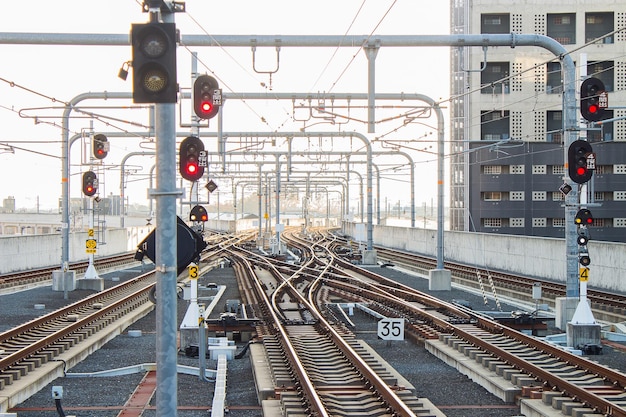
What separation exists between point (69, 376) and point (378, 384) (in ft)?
16.4

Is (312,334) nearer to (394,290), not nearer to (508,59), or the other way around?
(394,290)

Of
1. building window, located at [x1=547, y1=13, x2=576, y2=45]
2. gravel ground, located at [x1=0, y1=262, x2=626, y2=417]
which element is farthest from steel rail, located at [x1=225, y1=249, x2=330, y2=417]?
building window, located at [x1=547, y1=13, x2=576, y2=45]

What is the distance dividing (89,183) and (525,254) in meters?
15.8

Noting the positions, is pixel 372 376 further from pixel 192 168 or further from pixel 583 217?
pixel 583 217

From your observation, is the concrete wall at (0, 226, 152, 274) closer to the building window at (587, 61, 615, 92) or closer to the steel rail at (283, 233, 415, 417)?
the steel rail at (283, 233, 415, 417)

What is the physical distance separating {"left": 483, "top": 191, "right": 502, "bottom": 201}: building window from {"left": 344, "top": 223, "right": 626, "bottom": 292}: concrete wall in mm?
9514

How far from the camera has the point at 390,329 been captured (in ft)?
51.4

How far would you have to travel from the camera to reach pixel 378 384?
10.9 metres

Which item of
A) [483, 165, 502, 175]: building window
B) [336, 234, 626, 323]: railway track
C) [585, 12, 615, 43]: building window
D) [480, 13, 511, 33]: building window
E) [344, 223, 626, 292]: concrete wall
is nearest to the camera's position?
[336, 234, 626, 323]: railway track

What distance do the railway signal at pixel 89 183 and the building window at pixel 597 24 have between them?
37.1 metres

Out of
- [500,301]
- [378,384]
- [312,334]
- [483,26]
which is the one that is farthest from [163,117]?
[483,26]

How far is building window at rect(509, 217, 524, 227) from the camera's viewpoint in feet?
183

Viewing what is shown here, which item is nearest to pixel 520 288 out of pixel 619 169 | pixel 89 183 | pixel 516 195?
pixel 89 183

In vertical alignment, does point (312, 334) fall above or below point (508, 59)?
below
